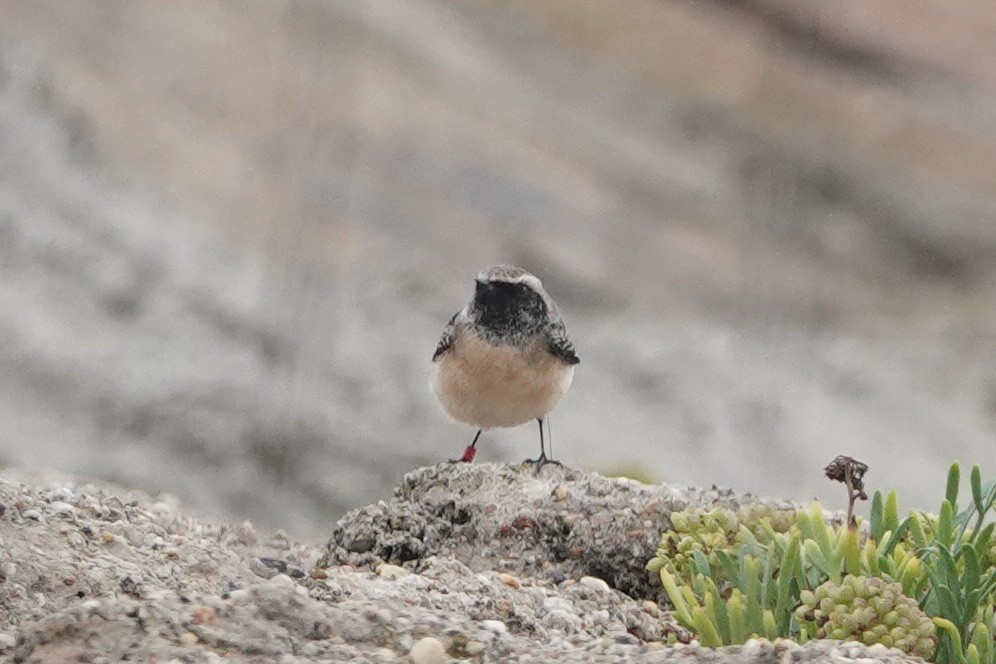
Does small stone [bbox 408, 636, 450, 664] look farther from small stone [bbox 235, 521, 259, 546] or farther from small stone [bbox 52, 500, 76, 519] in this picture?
small stone [bbox 235, 521, 259, 546]

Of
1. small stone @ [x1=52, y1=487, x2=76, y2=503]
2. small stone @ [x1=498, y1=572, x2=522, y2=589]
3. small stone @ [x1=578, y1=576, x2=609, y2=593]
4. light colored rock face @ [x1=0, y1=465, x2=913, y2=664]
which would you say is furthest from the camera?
small stone @ [x1=52, y1=487, x2=76, y2=503]

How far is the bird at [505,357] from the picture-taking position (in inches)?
202

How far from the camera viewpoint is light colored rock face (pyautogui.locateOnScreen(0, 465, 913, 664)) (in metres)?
2.78

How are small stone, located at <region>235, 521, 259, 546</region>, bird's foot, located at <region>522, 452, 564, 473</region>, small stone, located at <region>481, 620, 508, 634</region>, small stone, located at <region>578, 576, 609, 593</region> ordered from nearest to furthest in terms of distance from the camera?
small stone, located at <region>481, 620, 508, 634</region>
small stone, located at <region>578, 576, 609, 593</region>
small stone, located at <region>235, 521, 259, 546</region>
bird's foot, located at <region>522, 452, 564, 473</region>

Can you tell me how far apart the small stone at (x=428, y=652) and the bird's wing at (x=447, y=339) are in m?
2.48

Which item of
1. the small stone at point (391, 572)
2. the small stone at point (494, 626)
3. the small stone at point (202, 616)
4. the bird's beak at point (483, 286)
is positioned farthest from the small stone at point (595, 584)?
the bird's beak at point (483, 286)

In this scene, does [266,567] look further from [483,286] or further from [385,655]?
[483,286]

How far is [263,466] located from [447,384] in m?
1.77

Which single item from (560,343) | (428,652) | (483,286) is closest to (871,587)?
(428,652)

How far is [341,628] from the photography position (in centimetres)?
290

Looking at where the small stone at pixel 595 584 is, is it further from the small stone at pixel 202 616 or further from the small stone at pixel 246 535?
the small stone at pixel 202 616

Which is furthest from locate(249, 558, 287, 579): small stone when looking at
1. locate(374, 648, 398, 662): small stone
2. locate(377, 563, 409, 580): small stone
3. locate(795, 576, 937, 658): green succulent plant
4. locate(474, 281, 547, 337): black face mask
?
locate(474, 281, 547, 337): black face mask

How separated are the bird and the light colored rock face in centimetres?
50

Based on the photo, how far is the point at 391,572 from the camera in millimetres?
3742
